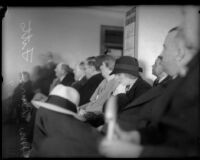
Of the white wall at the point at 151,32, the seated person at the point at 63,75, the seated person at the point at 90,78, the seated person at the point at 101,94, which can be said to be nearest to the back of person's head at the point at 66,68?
the seated person at the point at 63,75

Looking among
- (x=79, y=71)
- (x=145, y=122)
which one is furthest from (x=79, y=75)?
(x=145, y=122)

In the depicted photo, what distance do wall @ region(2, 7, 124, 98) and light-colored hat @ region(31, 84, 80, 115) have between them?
0.22m

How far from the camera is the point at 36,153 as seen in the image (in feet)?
4.06

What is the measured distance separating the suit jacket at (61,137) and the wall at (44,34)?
317 mm

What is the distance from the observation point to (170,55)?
120 centimetres

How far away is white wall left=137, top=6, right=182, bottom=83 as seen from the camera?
1.58 metres

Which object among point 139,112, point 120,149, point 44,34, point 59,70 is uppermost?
point 44,34

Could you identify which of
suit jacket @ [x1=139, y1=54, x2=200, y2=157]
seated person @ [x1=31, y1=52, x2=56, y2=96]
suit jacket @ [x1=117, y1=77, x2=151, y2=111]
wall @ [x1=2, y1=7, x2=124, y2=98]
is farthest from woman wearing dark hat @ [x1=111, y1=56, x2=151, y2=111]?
suit jacket @ [x1=139, y1=54, x2=200, y2=157]

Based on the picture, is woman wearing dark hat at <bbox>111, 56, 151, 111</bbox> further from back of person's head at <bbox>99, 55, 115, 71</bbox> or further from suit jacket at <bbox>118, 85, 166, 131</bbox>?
suit jacket at <bbox>118, 85, 166, 131</bbox>

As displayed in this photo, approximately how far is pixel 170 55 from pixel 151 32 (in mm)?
769

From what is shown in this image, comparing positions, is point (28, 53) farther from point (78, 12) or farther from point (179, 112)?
point (179, 112)

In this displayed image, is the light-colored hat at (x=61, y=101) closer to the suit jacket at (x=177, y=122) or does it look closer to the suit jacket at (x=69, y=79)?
the suit jacket at (x=69, y=79)

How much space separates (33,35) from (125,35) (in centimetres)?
57

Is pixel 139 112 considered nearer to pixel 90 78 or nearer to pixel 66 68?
pixel 66 68
